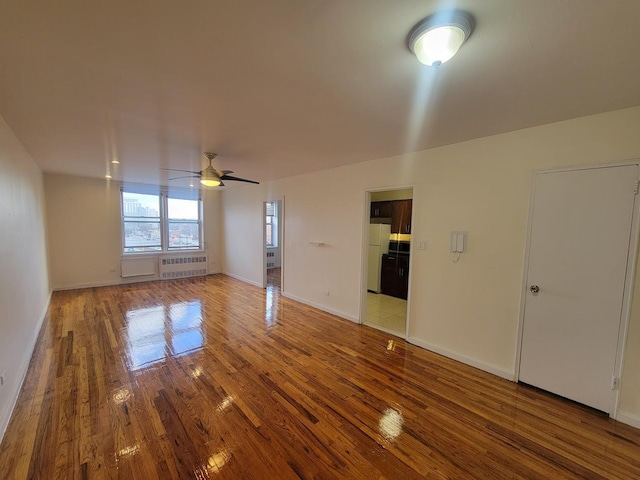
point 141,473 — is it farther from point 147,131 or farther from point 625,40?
point 625,40

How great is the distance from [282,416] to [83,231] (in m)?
6.49

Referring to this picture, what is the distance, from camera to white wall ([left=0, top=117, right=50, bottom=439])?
2.16m

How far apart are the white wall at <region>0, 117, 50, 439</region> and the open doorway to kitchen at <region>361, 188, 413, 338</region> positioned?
4485mm

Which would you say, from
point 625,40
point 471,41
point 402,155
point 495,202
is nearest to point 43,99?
point 471,41

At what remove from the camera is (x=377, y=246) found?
5.90 metres

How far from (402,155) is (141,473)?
12.9 ft

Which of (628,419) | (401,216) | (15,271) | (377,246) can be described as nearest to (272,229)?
(377,246)

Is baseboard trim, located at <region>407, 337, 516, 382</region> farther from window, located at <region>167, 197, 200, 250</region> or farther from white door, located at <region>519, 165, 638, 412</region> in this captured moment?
window, located at <region>167, 197, 200, 250</region>

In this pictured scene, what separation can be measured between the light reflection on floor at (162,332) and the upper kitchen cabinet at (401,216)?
4.18 m

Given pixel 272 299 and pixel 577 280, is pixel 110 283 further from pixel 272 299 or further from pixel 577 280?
pixel 577 280

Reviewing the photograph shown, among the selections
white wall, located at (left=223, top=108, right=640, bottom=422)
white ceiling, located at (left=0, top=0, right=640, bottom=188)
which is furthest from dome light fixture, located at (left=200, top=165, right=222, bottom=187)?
white wall, located at (left=223, top=108, right=640, bottom=422)

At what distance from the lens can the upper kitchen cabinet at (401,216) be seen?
5434 millimetres

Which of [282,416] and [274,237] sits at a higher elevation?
[274,237]

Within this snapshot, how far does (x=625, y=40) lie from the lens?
136 cm
